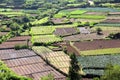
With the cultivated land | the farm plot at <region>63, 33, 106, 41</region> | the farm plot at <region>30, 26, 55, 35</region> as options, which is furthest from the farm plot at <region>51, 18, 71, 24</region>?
the farm plot at <region>63, 33, 106, 41</region>

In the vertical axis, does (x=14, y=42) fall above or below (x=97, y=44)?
above

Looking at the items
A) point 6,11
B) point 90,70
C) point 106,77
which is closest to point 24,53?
point 90,70

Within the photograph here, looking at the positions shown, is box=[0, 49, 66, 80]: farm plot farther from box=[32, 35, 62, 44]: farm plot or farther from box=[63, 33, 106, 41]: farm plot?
box=[63, 33, 106, 41]: farm plot

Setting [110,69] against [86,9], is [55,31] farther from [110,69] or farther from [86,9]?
[110,69]

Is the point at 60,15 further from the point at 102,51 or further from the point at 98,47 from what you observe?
the point at 102,51

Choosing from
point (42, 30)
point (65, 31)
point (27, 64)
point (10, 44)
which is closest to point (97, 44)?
point (65, 31)

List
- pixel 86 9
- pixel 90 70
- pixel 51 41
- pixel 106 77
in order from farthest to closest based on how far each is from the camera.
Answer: pixel 86 9 < pixel 51 41 < pixel 90 70 < pixel 106 77
